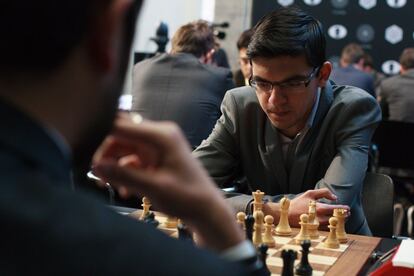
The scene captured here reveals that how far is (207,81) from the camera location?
443 centimetres

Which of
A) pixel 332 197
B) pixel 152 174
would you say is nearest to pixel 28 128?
pixel 152 174

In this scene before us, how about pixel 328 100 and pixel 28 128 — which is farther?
pixel 328 100

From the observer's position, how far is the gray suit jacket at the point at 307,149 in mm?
2547

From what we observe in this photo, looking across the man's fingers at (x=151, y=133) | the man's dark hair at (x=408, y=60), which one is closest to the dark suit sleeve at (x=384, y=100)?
the man's dark hair at (x=408, y=60)

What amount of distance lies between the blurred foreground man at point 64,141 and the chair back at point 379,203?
1957mm

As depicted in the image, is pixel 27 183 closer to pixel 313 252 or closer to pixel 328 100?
pixel 313 252

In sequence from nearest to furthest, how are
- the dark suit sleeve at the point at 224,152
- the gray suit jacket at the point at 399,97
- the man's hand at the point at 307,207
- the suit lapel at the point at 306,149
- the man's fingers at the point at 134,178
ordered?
the man's fingers at the point at 134,178 < the man's hand at the point at 307,207 < the suit lapel at the point at 306,149 < the dark suit sleeve at the point at 224,152 < the gray suit jacket at the point at 399,97

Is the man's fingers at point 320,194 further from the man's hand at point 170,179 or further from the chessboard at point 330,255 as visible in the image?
the man's hand at point 170,179

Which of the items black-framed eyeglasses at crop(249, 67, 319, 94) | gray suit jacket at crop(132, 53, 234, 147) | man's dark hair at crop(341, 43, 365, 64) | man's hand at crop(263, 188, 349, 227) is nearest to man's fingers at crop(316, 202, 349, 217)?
man's hand at crop(263, 188, 349, 227)

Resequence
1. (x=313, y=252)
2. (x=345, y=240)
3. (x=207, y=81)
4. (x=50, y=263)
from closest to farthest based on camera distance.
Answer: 1. (x=50, y=263)
2. (x=313, y=252)
3. (x=345, y=240)
4. (x=207, y=81)

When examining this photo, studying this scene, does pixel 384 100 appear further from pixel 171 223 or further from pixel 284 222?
pixel 171 223

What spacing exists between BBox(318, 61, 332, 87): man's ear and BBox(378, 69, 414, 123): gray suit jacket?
3749mm

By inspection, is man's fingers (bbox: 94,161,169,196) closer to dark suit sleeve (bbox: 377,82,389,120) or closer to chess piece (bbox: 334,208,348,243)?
chess piece (bbox: 334,208,348,243)

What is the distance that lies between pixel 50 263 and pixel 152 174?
0.22m
